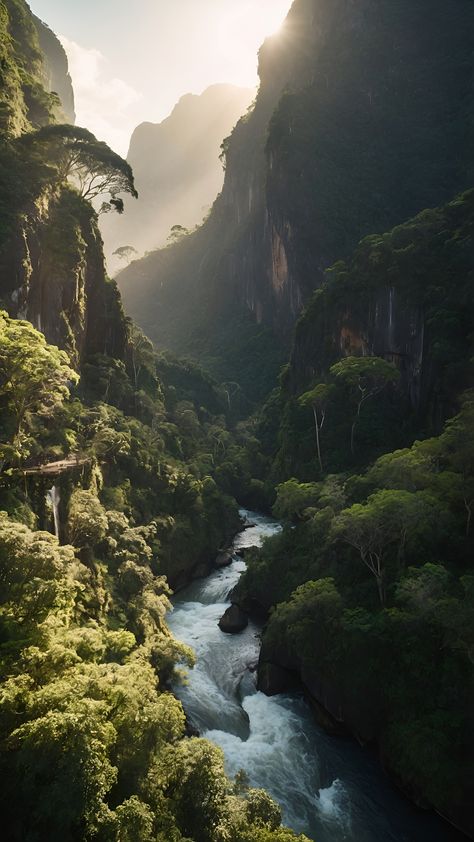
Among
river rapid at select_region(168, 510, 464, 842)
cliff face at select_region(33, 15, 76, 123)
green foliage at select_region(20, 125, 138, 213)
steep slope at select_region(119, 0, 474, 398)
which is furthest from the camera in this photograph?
cliff face at select_region(33, 15, 76, 123)

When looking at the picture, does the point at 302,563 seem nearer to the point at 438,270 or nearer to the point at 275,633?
the point at 275,633

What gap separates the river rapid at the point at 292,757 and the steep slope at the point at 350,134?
58435 mm

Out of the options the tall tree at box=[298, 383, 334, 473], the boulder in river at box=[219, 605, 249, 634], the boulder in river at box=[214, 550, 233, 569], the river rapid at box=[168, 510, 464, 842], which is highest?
the tall tree at box=[298, 383, 334, 473]

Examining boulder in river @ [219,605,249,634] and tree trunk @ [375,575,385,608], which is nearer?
tree trunk @ [375,575,385,608]

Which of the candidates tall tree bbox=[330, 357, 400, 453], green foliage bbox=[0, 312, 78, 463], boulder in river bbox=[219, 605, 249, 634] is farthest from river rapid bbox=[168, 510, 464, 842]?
tall tree bbox=[330, 357, 400, 453]

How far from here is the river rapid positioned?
15.1m

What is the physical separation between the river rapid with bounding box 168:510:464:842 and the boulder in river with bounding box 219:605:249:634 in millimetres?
698

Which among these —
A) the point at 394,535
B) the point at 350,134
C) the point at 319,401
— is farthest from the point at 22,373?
the point at 350,134

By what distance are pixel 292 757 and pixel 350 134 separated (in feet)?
276

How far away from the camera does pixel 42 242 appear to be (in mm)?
31281

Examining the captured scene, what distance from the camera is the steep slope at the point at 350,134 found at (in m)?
69.1

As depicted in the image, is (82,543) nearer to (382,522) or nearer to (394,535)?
(382,522)

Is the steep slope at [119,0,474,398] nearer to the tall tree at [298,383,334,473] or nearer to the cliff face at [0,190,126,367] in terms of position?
the tall tree at [298,383,334,473]

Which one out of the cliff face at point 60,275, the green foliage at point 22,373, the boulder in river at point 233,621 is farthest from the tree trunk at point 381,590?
the cliff face at point 60,275
